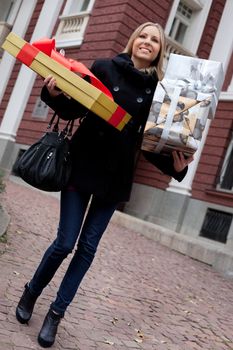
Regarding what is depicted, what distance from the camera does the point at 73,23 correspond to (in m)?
15.4

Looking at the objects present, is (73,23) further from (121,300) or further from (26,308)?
(26,308)

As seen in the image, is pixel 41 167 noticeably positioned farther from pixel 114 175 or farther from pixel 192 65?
pixel 192 65

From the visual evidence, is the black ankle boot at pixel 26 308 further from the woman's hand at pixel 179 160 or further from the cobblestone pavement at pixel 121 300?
the woman's hand at pixel 179 160

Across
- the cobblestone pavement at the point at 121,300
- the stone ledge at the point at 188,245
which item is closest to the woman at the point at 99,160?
Result: the cobblestone pavement at the point at 121,300

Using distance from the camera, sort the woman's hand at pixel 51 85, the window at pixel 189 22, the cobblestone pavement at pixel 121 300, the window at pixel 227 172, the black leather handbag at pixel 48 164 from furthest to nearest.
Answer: the window at pixel 189 22 < the window at pixel 227 172 < the cobblestone pavement at pixel 121 300 < the black leather handbag at pixel 48 164 < the woman's hand at pixel 51 85

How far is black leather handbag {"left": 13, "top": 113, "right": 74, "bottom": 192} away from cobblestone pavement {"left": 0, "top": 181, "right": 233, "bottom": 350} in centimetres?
103

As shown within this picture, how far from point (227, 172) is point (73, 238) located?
9.92 meters

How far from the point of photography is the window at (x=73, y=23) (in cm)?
1476

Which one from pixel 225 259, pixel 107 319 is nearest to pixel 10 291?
pixel 107 319

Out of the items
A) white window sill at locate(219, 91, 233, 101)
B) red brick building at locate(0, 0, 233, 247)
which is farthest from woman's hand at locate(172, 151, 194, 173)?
white window sill at locate(219, 91, 233, 101)

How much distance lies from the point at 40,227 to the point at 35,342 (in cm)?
446

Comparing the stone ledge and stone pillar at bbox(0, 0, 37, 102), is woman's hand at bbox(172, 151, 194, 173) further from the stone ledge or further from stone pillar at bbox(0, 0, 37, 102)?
stone pillar at bbox(0, 0, 37, 102)

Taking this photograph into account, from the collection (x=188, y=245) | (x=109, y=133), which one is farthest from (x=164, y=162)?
(x=188, y=245)

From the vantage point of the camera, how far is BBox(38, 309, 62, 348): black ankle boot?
3352 mm
